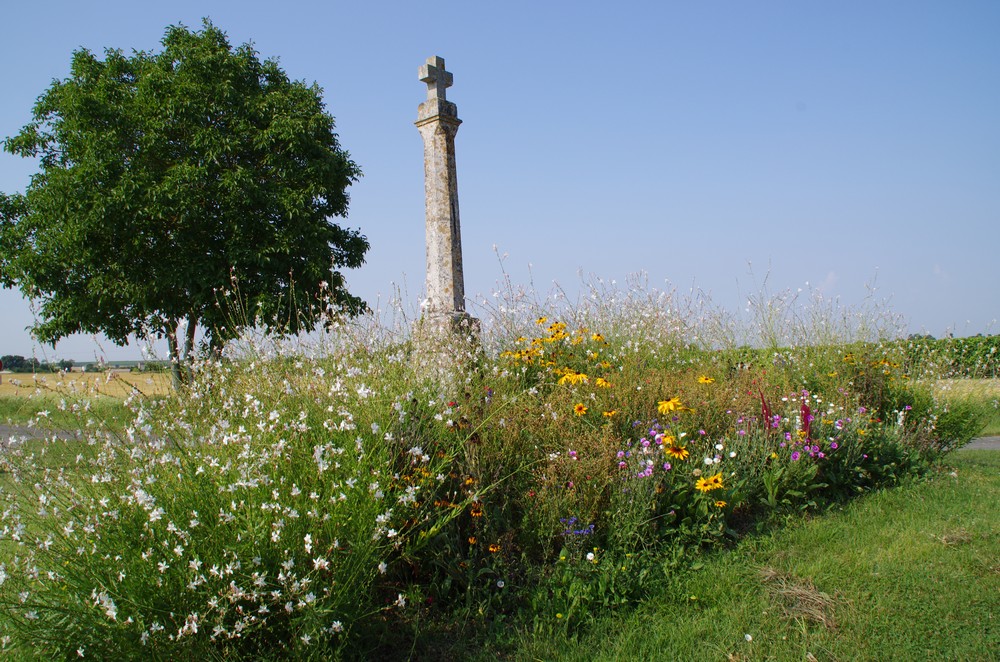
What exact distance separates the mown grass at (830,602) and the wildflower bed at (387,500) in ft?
0.67

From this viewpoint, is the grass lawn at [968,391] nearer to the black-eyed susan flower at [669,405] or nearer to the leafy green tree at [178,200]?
the black-eyed susan flower at [669,405]

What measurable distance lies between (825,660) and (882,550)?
1.32 metres

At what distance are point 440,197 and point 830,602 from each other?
645 centimetres

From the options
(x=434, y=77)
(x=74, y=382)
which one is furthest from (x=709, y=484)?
(x=434, y=77)

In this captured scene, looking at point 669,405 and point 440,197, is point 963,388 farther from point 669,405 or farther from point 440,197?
point 440,197

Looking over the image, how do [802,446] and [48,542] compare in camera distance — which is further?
[802,446]

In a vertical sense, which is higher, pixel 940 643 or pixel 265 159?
pixel 265 159

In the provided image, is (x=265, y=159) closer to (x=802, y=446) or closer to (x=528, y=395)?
(x=528, y=395)

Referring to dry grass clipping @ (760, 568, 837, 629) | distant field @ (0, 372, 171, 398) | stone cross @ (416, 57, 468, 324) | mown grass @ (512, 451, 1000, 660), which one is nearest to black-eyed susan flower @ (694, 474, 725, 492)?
mown grass @ (512, 451, 1000, 660)

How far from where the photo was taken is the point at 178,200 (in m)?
13.9

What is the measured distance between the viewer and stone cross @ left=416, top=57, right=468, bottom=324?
855 cm

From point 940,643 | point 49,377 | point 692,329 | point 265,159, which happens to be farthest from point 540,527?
point 265,159

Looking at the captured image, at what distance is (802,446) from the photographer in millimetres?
5047

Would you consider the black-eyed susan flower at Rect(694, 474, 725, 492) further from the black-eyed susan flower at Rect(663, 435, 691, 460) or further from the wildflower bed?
the black-eyed susan flower at Rect(663, 435, 691, 460)
